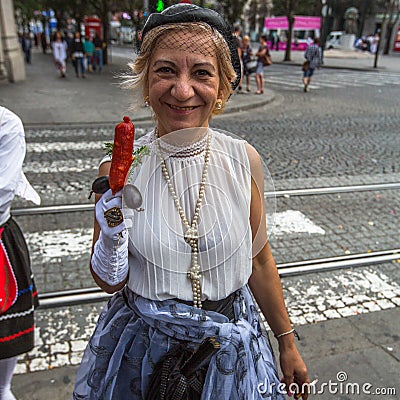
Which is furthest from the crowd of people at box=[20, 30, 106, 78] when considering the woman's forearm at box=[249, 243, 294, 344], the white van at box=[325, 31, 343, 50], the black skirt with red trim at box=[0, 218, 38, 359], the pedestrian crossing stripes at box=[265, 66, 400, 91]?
the white van at box=[325, 31, 343, 50]

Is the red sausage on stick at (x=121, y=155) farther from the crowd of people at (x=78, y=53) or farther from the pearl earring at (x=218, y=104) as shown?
the crowd of people at (x=78, y=53)

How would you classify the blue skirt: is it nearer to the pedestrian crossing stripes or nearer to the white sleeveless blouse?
the white sleeveless blouse

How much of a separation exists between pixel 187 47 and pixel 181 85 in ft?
0.42

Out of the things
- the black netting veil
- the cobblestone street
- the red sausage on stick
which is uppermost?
the black netting veil

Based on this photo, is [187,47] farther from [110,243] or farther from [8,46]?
[8,46]

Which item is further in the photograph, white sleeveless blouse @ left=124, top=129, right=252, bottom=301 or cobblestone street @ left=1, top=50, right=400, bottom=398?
cobblestone street @ left=1, top=50, right=400, bottom=398

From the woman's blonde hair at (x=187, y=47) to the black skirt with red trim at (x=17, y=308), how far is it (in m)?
1.10

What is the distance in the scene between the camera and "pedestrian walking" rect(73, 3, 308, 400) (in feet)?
4.47

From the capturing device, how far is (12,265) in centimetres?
209

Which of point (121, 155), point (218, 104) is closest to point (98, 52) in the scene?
point (218, 104)

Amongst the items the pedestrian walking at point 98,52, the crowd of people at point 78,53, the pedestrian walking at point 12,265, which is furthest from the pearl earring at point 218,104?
the pedestrian walking at point 98,52

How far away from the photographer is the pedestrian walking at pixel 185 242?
1362mm

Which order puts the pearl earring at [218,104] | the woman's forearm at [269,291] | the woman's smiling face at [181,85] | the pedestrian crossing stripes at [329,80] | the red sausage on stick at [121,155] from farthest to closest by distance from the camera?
1. the pedestrian crossing stripes at [329,80]
2. the woman's forearm at [269,291]
3. the pearl earring at [218,104]
4. the woman's smiling face at [181,85]
5. the red sausage on stick at [121,155]

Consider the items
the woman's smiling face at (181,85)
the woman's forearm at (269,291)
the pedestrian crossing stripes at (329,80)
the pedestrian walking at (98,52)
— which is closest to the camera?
the woman's smiling face at (181,85)
